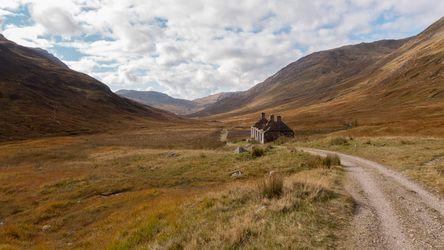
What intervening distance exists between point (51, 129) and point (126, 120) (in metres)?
53.4

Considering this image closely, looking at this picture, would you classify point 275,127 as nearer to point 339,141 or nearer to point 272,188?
point 339,141

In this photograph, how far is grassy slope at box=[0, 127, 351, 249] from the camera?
12.6 meters

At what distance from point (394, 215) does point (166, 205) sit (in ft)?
37.2

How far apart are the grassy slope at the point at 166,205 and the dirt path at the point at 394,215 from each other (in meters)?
0.73

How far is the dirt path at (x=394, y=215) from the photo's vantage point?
1106 cm

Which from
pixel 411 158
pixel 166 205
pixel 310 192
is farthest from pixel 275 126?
pixel 310 192

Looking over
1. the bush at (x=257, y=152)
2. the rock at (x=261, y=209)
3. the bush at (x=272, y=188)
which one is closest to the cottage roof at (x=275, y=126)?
the bush at (x=257, y=152)

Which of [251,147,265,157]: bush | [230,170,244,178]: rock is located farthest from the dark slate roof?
[230,170,244,178]: rock

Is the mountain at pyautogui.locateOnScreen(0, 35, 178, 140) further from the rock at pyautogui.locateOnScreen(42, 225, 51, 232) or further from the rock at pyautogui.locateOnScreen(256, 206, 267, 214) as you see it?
the rock at pyautogui.locateOnScreen(256, 206, 267, 214)

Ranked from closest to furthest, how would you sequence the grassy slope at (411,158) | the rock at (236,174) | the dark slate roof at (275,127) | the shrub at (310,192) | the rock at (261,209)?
the rock at (261,209) → the shrub at (310,192) → the grassy slope at (411,158) → the rock at (236,174) → the dark slate roof at (275,127)

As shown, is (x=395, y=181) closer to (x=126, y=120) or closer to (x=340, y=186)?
(x=340, y=186)

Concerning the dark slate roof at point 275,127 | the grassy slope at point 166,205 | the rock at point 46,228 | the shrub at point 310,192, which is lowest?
the rock at point 46,228

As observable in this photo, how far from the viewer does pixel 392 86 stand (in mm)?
185000

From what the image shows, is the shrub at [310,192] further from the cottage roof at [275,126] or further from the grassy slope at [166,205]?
the cottage roof at [275,126]
